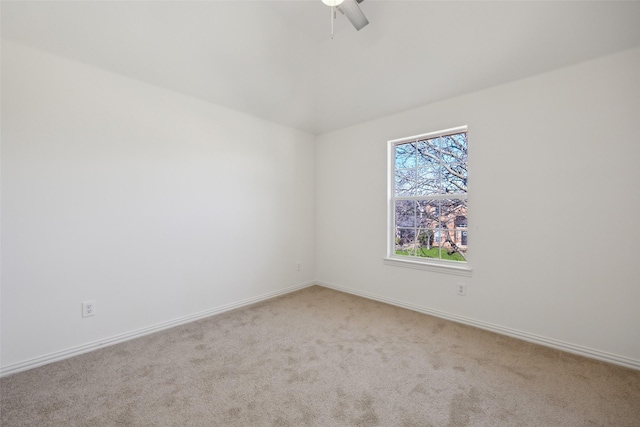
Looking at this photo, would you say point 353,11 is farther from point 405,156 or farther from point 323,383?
point 323,383

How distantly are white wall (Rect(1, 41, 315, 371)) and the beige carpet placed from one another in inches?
16.0

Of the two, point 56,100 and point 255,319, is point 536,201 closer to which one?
point 255,319

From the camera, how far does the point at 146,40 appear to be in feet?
7.25

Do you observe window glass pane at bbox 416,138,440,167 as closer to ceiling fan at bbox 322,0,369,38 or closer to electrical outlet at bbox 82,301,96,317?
ceiling fan at bbox 322,0,369,38

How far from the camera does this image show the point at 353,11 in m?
1.92

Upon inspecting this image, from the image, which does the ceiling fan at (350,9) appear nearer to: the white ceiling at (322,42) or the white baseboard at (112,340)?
the white ceiling at (322,42)

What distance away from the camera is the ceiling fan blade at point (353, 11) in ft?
6.09

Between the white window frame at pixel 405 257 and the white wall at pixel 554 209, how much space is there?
0.08 m

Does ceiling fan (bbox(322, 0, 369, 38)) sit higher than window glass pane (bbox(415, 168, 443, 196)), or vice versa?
ceiling fan (bbox(322, 0, 369, 38))

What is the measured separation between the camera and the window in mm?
2908

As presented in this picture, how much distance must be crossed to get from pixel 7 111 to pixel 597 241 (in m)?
4.51

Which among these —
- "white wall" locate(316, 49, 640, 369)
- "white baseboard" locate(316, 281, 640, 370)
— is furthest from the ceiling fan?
"white baseboard" locate(316, 281, 640, 370)

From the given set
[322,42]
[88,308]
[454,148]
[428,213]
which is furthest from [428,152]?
[88,308]

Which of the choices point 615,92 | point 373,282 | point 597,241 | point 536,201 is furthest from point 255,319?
point 615,92
